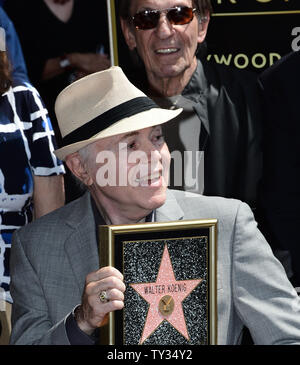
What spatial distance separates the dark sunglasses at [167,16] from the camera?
3.81 m

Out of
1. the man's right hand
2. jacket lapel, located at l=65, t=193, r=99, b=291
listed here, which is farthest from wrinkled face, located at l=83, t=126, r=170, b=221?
the man's right hand

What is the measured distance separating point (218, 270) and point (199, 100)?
140cm

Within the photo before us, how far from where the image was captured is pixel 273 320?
2730 mm

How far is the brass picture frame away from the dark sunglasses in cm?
161

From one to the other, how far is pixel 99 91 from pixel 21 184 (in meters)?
0.92

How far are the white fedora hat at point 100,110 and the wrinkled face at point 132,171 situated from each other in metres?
0.05

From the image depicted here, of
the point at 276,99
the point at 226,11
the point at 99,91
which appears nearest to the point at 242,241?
the point at 99,91

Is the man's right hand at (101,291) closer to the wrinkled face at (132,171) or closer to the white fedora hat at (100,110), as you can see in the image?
the wrinkled face at (132,171)

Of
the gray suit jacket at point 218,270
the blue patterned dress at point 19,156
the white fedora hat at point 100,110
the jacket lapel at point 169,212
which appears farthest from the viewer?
the blue patterned dress at point 19,156

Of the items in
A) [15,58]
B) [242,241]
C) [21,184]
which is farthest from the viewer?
[15,58]

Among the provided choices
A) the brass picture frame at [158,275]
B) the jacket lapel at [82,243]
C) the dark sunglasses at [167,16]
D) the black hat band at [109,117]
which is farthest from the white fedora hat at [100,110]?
the dark sunglasses at [167,16]

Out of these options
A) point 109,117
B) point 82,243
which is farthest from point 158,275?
point 109,117

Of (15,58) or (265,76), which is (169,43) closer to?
(265,76)

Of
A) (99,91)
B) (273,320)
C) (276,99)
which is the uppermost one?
(99,91)
